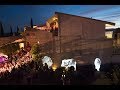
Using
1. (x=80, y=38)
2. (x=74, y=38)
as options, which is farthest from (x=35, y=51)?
(x=80, y=38)

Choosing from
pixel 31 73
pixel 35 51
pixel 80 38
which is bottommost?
pixel 31 73

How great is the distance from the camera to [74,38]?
509cm

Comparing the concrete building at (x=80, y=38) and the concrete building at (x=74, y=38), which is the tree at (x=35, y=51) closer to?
the concrete building at (x=74, y=38)

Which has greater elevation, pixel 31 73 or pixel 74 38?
pixel 74 38

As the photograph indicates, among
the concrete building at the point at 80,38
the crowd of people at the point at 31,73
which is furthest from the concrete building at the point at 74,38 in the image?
the crowd of people at the point at 31,73

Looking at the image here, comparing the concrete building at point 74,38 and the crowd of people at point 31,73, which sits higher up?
the concrete building at point 74,38

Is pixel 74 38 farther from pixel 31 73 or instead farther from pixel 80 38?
pixel 31 73

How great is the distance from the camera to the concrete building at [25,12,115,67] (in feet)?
16.5

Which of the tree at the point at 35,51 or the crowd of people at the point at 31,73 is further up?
the tree at the point at 35,51

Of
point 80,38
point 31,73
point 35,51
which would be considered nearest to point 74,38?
point 80,38

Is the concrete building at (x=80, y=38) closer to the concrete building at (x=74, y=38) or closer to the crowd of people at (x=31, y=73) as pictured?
the concrete building at (x=74, y=38)

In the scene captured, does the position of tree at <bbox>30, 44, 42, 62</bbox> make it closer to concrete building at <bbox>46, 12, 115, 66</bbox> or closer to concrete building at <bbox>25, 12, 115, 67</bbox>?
concrete building at <bbox>25, 12, 115, 67</bbox>

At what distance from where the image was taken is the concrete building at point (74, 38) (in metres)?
5.03
